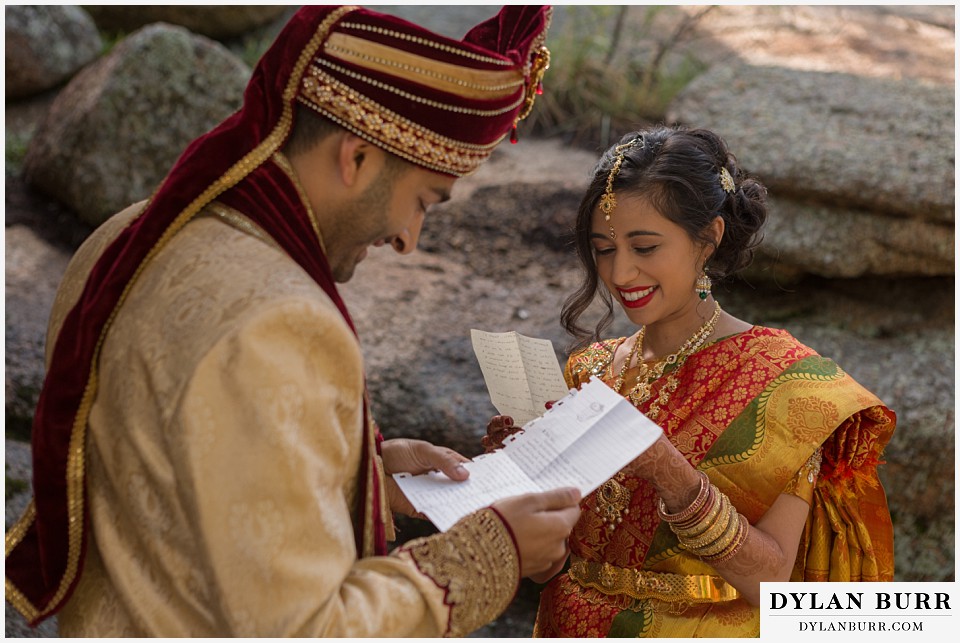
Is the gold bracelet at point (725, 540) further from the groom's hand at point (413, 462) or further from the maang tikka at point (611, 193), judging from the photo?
the maang tikka at point (611, 193)

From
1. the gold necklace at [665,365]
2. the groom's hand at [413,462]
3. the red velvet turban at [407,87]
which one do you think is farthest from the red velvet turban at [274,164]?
the gold necklace at [665,365]

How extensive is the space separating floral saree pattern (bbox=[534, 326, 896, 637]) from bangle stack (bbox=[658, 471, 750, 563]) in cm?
18

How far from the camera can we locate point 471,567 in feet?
5.86

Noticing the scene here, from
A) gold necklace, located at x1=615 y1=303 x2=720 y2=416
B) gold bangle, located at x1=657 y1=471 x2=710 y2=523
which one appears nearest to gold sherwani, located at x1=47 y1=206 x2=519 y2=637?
gold bangle, located at x1=657 y1=471 x2=710 y2=523

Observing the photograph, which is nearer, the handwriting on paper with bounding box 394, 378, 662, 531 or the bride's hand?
the handwriting on paper with bounding box 394, 378, 662, 531

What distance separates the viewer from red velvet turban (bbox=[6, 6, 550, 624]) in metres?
1.78

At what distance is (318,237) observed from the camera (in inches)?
73.9

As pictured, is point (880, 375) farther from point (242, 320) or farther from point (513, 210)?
point (242, 320)

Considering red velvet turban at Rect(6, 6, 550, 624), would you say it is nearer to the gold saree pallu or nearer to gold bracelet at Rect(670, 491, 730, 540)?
gold bracelet at Rect(670, 491, 730, 540)

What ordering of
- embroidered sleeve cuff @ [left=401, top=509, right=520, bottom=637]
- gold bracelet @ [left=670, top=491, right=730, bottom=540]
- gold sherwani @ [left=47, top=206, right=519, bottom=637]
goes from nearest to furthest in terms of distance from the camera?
gold sherwani @ [left=47, top=206, right=519, bottom=637]
embroidered sleeve cuff @ [left=401, top=509, right=520, bottom=637]
gold bracelet @ [left=670, top=491, right=730, bottom=540]

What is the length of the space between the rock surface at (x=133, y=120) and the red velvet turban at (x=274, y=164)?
4.08 m

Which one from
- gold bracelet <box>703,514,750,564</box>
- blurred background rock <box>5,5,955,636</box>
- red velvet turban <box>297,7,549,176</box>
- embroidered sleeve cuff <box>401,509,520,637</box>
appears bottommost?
blurred background rock <box>5,5,955,636</box>

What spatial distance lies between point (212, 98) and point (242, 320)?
455 cm

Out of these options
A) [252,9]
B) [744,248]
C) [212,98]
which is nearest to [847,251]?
[744,248]
